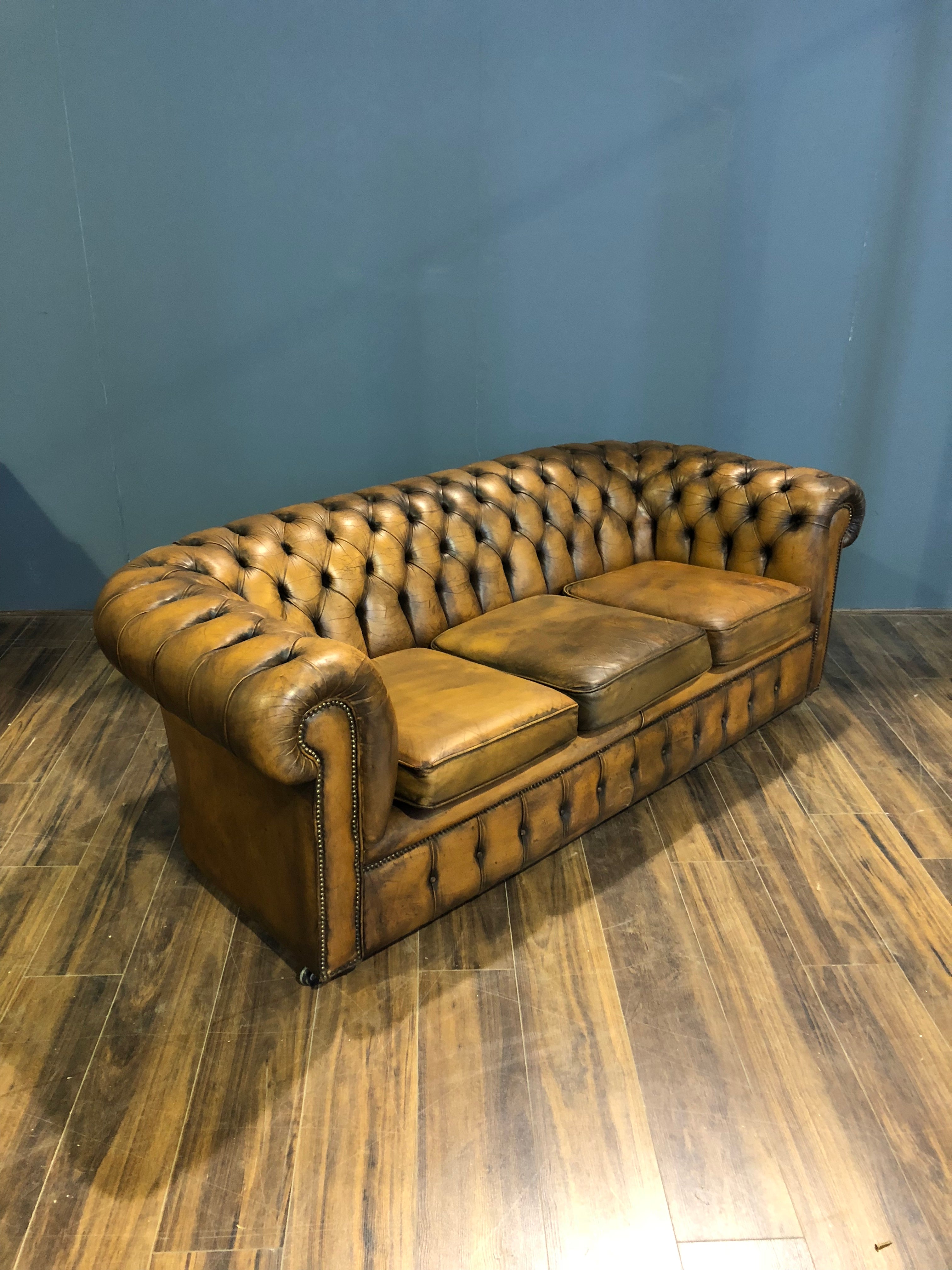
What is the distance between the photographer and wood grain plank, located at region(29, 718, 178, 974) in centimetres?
215

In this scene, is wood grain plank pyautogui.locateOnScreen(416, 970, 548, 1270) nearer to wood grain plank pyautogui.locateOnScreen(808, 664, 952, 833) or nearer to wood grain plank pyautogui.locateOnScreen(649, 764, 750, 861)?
wood grain plank pyautogui.locateOnScreen(649, 764, 750, 861)

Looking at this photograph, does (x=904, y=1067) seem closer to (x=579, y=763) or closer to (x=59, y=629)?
(x=579, y=763)

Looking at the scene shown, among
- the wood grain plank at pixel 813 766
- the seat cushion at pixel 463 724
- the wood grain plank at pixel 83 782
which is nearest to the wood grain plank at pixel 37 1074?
the wood grain plank at pixel 83 782

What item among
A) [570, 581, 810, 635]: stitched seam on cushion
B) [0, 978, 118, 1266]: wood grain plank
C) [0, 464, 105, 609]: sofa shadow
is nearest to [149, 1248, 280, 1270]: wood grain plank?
[0, 978, 118, 1266]: wood grain plank

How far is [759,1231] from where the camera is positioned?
1553 millimetres

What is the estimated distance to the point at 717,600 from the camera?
2.87m

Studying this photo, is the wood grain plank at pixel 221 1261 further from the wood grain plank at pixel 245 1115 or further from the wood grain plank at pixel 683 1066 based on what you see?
the wood grain plank at pixel 683 1066

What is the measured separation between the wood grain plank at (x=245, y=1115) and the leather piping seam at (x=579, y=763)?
353 millimetres

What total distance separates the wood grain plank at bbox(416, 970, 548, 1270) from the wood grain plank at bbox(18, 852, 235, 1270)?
45 cm

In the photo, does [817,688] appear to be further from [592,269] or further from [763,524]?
[592,269]

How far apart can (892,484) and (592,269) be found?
1.57m

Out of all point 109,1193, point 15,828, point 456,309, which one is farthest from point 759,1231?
point 456,309

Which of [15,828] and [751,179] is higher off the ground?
[751,179]

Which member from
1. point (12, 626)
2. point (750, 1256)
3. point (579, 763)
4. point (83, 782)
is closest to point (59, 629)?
point (12, 626)
